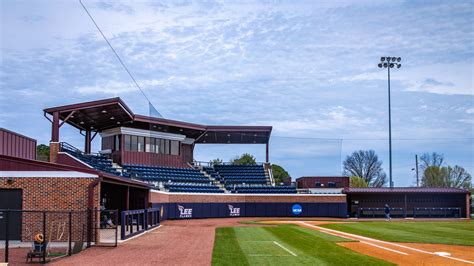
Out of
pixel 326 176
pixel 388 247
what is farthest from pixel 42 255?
pixel 326 176

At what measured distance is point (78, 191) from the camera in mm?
24078

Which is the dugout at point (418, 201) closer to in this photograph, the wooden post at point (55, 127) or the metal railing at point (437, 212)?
the metal railing at point (437, 212)

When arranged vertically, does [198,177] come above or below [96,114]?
below

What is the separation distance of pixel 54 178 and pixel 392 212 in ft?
137

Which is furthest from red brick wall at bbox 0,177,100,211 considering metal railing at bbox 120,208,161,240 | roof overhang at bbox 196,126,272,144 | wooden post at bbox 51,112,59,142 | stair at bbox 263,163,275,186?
stair at bbox 263,163,275,186

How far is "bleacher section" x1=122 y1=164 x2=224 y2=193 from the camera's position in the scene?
50.8 meters

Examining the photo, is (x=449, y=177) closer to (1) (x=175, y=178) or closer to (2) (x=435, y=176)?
(2) (x=435, y=176)

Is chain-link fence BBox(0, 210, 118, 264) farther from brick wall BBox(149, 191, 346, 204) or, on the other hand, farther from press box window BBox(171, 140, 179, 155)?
press box window BBox(171, 140, 179, 155)

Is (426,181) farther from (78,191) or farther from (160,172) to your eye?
(78,191)

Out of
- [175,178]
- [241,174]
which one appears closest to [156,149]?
[175,178]

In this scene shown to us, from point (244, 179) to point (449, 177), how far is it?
44604 millimetres

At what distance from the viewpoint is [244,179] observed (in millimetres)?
63469

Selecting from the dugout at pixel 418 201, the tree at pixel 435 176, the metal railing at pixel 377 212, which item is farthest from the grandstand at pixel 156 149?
the tree at pixel 435 176

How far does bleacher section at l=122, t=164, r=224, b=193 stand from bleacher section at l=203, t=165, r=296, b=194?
2730 mm
